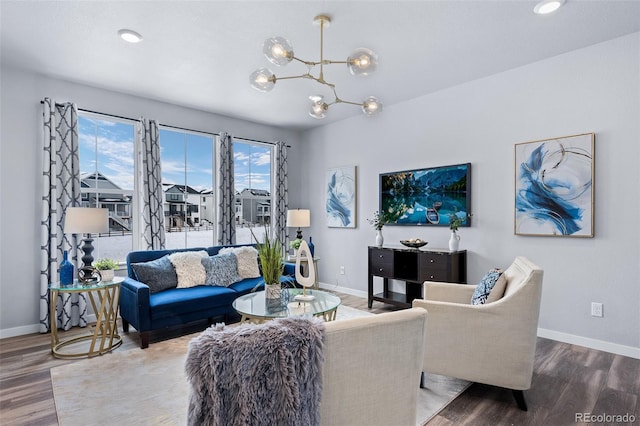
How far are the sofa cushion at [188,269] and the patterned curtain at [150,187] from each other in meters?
0.60

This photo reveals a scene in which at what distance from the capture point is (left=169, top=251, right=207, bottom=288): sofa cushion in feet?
12.2

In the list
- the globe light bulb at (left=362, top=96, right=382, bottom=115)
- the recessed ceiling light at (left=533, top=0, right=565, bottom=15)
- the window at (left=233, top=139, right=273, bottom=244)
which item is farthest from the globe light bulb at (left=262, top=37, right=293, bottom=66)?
the window at (left=233, top=139, right=273, bottom=244)

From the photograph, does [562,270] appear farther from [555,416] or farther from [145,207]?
[145,207]

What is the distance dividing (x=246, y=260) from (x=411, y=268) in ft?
6.82

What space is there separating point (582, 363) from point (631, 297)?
2.47ft

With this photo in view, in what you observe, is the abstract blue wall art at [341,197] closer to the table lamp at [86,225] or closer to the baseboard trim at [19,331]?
the table lamp at [86,225]

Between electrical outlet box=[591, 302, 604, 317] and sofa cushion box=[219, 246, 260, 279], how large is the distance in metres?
3.49

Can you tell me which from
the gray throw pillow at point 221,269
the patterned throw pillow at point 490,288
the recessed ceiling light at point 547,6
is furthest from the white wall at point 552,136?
the gray throw pillow at point 221,269

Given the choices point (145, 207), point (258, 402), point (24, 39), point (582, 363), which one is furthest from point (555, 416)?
point (24, 39)

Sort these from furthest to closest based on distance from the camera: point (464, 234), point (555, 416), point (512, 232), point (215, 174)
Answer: point (215, 174) → point (464, 234) → point (512, 232) → point (555, 416)

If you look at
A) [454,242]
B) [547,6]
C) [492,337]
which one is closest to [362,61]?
[547,6]

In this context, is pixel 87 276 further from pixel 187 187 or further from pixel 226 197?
pixel 226 197

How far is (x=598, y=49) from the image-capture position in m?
3.09

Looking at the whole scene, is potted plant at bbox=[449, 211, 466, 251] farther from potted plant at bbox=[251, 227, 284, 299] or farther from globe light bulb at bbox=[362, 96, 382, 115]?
potted plant at bbox=[251, 227, 284, 299]
